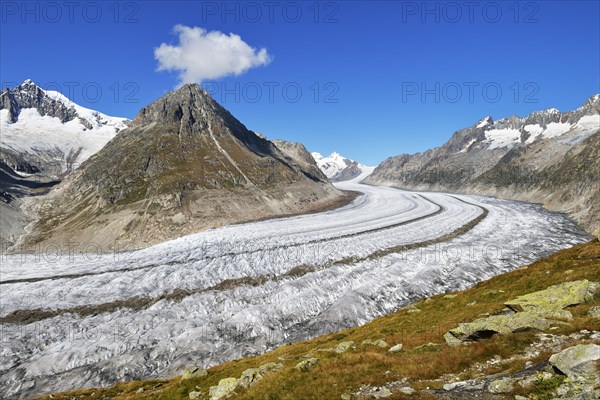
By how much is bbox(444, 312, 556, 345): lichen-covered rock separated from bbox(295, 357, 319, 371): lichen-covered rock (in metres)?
7.92

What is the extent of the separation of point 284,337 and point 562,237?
2445 inches

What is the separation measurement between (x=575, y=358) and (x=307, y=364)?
42.2 feet

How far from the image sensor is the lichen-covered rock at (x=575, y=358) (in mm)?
11945

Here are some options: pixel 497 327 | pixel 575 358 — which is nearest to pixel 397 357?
pixel 497 327

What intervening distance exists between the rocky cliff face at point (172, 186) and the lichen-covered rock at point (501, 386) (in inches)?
2887

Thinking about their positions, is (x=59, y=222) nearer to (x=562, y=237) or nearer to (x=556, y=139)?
(x=562, y=237)

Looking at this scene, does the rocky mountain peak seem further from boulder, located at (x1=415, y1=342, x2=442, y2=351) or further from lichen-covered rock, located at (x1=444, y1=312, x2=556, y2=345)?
lichen-covered rock, located at (x1=444, y1=312, x2=556, y2=345)

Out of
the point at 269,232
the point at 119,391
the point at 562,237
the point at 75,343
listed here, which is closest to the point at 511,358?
the point at 119,391

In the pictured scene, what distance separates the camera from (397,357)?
19125 millimetres

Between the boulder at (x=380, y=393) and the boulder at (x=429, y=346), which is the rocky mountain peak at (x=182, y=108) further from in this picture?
the boulder at (x=380, y=393)

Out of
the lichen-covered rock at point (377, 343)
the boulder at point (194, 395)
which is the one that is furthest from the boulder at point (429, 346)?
the boulder at point (194, 395)

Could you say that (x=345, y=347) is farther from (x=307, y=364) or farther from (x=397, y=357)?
(x=397, y=357)

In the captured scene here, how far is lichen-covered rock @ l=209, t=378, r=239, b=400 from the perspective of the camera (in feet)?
59.5

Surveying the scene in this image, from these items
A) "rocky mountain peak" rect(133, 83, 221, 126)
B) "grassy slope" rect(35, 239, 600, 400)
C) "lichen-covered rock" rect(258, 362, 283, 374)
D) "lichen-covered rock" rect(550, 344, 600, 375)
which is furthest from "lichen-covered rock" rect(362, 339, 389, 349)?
"rocky mountain peak" rect(133, 83, 221, 126)
